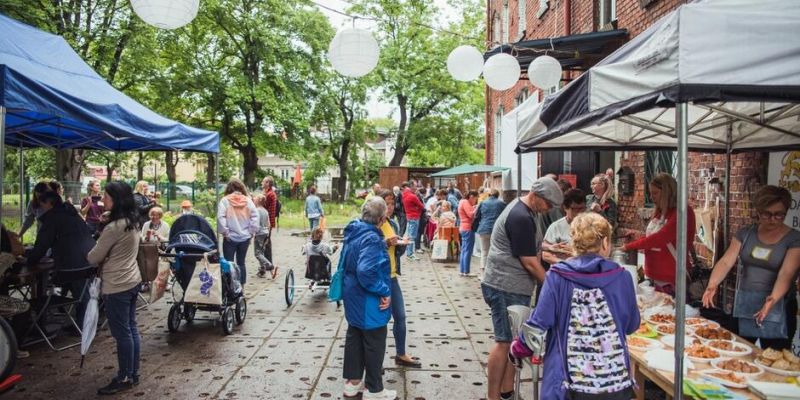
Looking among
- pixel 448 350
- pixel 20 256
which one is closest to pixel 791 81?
pixel 448 350

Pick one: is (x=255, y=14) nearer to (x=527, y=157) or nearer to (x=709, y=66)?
(x=527, y=157)

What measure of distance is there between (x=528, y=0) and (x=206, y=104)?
1833 centimetres

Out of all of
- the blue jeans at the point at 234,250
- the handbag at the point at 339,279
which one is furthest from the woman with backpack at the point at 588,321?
the blue jeans at the point at 234,250

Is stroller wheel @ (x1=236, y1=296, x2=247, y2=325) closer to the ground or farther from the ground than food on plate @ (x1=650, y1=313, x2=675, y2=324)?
closer to the ground

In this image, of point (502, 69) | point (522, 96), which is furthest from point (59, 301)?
point (522, 96)

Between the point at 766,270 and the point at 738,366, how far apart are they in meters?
0.93

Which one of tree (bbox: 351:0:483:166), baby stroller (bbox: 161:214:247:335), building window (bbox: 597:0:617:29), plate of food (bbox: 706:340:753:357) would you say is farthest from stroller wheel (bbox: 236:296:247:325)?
tree (bbox: 351:0:483:166)

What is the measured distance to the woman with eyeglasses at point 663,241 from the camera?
445 cm

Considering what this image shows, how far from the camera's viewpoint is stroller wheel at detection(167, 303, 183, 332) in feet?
21.8

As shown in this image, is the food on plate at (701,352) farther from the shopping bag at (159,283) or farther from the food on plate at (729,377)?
the shopping bag at (159,283)

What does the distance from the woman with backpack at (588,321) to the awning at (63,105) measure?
467cm

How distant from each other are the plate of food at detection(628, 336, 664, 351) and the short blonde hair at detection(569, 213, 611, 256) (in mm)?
1181

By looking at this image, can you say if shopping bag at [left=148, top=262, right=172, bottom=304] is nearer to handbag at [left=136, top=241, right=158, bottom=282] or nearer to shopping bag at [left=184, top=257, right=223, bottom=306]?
shopping bag at [left=184, top=257, right=223, bottom=306]

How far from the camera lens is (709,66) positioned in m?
2.52
